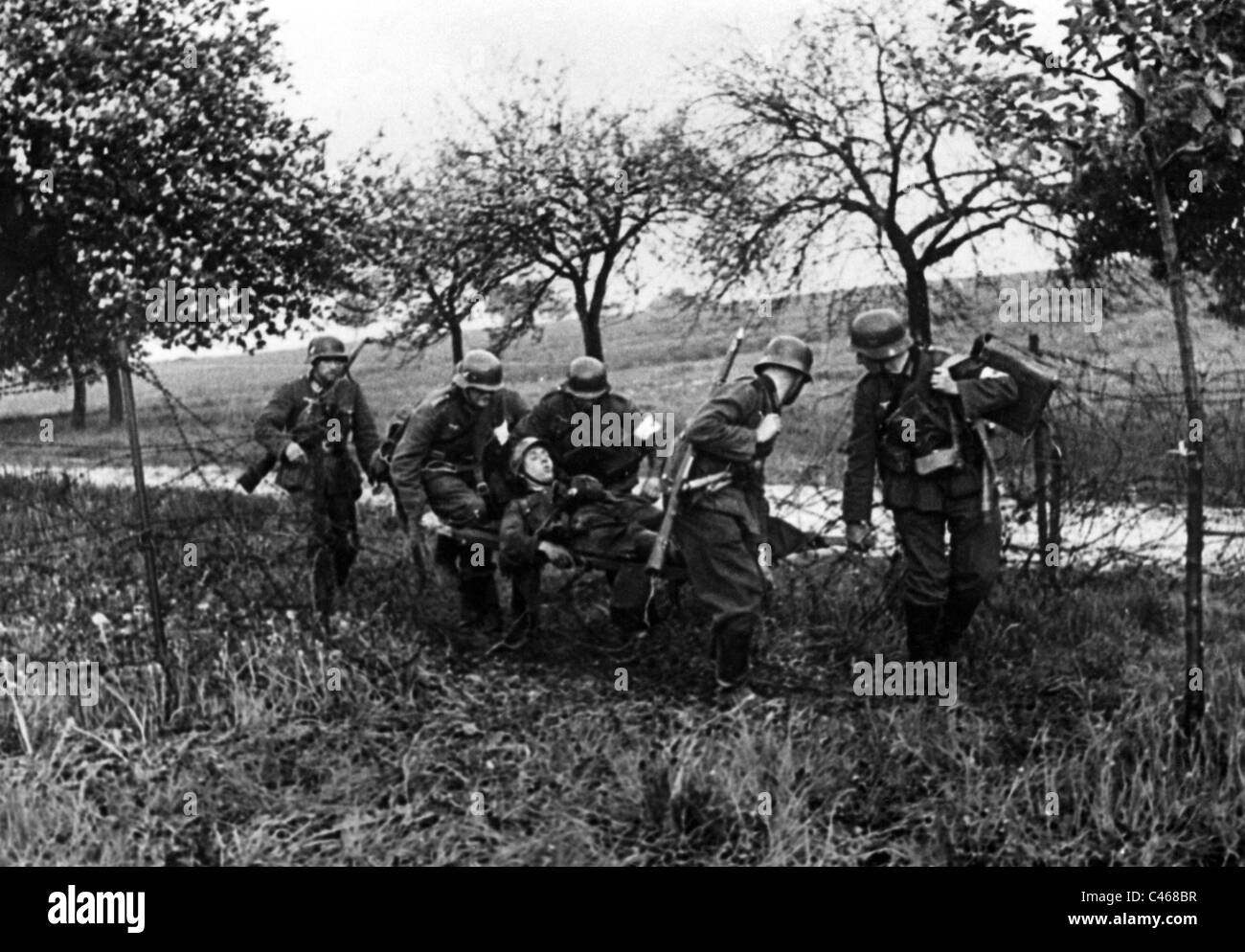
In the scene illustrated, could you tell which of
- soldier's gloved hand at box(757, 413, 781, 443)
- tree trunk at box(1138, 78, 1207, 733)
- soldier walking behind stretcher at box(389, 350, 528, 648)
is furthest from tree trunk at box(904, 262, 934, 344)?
tree trunk at box(1138, 78, 1207, 733)

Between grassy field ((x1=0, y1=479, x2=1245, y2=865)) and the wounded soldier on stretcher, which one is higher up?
the wounded soldier on stretcher

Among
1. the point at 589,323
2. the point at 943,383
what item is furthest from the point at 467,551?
the point at 589,323

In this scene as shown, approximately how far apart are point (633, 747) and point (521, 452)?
2.23 meters

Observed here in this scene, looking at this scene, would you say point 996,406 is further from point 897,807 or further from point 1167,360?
point 1167,360

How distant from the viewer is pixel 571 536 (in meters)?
7.37

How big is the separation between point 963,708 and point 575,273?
974 centimetres

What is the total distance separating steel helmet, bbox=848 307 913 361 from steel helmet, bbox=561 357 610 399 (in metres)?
1.66

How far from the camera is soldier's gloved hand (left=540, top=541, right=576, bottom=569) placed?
7.20m

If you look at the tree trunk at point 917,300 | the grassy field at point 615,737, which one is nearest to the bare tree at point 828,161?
the tree trunk at point 917,300

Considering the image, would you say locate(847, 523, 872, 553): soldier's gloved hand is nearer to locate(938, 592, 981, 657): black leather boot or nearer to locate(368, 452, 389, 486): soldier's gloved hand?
locate(938, 592, 981, 657): black leather boot

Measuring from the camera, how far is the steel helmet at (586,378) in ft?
25.1

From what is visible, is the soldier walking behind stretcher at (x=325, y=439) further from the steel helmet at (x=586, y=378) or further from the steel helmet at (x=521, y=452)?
the steel helmet at (x=586, y=378)

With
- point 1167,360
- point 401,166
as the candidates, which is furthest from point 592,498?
point 1167,360

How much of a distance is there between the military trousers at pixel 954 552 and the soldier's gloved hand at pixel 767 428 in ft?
2.40
